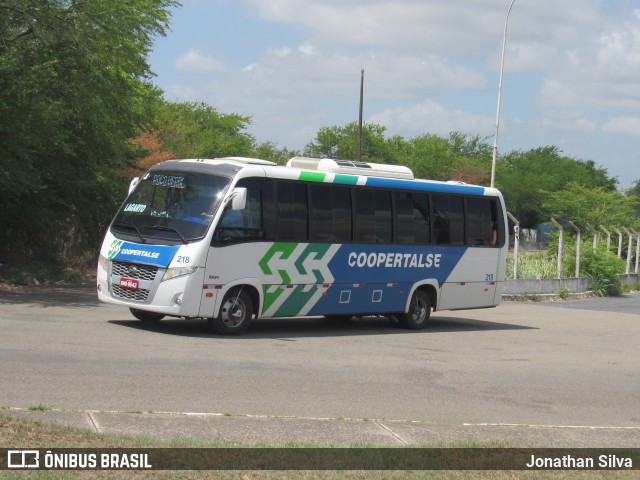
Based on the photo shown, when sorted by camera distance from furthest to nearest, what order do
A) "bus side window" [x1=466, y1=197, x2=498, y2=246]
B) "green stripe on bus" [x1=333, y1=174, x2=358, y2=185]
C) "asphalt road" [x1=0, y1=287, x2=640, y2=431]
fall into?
"bus side window" [x1=466, y1=197, x2=498, y2=246] → "green stripe on bus" [x1=333, y1=174, x2=358, y2=185] → "asphalt road" [x1=0, y1=287, x2=640, y2=431]

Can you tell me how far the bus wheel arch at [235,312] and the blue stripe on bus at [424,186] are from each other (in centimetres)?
364

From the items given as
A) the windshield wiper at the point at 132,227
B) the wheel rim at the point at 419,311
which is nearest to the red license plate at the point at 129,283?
the windshield wiper at the point at 132,227

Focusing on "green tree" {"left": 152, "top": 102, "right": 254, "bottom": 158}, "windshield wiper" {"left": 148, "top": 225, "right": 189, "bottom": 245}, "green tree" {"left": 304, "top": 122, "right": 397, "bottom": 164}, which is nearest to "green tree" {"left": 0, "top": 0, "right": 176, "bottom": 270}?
"windshield wiper" {"left": 148, "top": 225, "right": 189, "bottom": 245}

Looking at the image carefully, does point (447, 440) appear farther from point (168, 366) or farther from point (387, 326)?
point (387, 326)

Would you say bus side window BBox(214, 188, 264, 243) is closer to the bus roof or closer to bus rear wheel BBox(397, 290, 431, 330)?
the bus roof

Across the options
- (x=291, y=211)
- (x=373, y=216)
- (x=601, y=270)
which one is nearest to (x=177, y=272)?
(x=291, y=211)

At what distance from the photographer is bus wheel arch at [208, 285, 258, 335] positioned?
605 inches

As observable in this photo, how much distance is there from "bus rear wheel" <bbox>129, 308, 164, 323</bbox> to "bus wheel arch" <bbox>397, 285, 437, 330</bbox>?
514 cm

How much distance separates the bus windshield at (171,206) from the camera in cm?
1502

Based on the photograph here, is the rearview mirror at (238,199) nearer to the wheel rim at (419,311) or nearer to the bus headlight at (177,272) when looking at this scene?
the bus headlight at (177,272)

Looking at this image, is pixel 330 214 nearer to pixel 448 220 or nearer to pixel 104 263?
pixel 448 220

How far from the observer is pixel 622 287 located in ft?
127

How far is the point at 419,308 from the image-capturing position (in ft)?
63.5

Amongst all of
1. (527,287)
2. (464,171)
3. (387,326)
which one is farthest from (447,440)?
(464,171)
